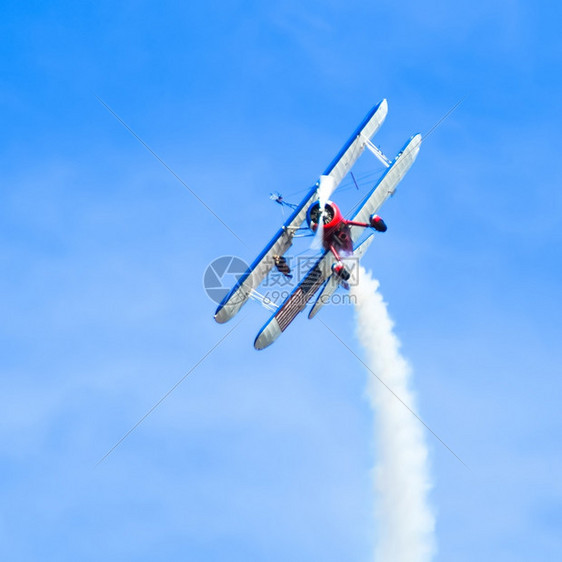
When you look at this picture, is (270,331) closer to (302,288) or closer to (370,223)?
(302,288)

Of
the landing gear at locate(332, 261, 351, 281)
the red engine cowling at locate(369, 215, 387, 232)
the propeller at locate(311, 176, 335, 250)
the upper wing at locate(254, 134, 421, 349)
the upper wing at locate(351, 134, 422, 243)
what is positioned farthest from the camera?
the upper wing at locate(351, 134, 422, 243)

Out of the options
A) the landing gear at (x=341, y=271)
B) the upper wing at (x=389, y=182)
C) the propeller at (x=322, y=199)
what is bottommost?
the landing gear at (x=341, y=271)

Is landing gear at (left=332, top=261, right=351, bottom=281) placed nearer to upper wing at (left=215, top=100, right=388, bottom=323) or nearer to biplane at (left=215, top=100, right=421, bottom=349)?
biplane at (left=215, top=100, right=421, bottom=349)

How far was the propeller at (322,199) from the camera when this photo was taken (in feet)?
192

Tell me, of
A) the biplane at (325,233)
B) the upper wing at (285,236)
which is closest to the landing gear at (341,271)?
the biplane at (325,233)

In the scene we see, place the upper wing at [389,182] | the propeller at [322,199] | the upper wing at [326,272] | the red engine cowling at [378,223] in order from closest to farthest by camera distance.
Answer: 1. the propeller at [322,199]
2. the red engine cowling at [378,223]
3. the upper wing at [326,272]
4. the upper wing at [389,182]

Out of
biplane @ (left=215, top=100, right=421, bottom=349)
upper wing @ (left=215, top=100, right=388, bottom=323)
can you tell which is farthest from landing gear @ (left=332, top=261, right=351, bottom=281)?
upper wing @ (left=215, top=100, right=388, bottom=323)

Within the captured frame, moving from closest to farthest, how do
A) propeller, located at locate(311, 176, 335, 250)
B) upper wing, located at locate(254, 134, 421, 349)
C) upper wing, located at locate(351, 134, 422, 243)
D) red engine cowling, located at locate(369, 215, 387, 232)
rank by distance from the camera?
1. propeller, located at locate(311, 176, 335, 250)
2. red engine cowling, located at locate(369, 215, 387, 232)
3. upper wing, located at locate(254, 134, 421, 349)
4. upper wing, located at locate(351, 134, 422, 243)

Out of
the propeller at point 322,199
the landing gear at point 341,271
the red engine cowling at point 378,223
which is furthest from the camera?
the red engine cowling at point 378,223

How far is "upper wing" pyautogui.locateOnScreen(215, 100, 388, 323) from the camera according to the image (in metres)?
62.0

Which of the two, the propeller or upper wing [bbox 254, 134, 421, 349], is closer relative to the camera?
the propeller

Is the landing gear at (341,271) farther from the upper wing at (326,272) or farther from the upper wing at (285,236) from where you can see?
the upper wing at (285,236)

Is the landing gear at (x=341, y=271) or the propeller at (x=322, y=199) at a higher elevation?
the propeller at (x=322, y=199)

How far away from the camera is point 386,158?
64312mm
